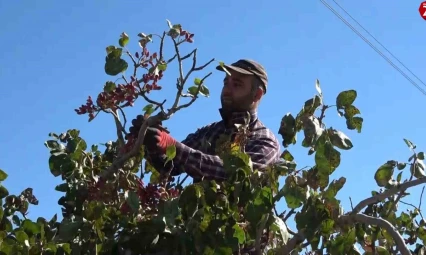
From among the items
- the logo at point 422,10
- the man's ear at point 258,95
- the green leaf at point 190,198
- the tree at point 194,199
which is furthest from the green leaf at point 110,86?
the logo at point 422,10

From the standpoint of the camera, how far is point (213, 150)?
315 centimetres

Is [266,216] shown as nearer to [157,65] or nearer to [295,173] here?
[295,173]

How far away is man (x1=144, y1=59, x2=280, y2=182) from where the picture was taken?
2785 millimetres

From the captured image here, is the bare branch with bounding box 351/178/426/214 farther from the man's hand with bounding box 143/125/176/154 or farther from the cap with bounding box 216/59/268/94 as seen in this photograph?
the cap with bounding box 216/59/268/94

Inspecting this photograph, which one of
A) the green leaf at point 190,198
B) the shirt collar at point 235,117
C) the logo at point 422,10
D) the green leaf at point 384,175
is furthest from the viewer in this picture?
the logo at point 422,10

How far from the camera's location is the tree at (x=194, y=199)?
7.50 ft

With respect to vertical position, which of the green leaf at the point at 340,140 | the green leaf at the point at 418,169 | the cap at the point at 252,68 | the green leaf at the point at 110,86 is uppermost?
the cap at the point at 252,68

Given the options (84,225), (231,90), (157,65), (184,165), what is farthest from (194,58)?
(231,90)

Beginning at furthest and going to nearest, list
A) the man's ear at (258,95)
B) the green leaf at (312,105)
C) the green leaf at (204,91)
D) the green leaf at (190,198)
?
the man's ear at (258,95) < the green leaf at (204,91) < the green leaf at (312,105) < the green leaf at (190,198)

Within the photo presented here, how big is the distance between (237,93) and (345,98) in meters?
1.02

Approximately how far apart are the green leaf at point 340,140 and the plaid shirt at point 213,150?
1.05 feet

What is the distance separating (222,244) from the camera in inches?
89.6

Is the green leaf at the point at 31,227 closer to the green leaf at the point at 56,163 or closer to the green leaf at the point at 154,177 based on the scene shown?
the green leaf at the point at 56,163

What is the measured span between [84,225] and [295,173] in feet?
2.05
